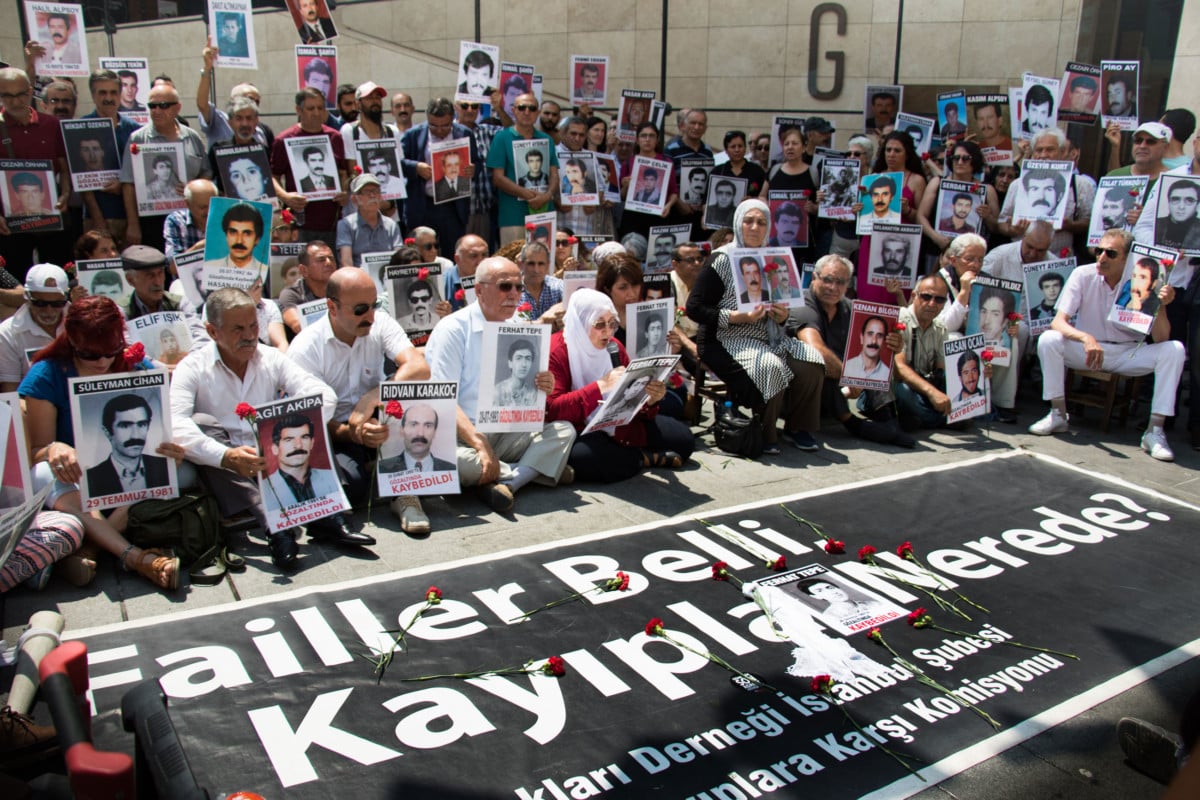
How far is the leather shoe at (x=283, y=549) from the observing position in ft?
14.7

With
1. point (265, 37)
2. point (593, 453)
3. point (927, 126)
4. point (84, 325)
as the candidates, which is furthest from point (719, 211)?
point (265, 37)

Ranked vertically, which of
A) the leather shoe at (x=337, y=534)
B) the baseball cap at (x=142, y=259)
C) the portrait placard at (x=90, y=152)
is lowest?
the leather shoe at (x=337, y=534)

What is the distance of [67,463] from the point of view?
4277mm

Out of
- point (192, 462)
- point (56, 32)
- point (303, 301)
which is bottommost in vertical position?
point (192, 462)

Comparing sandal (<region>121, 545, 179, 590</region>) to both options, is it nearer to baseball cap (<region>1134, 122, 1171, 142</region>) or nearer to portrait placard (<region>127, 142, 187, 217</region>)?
portrait placard (<region>127, 142, 187, 217</region>)

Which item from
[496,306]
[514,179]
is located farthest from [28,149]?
[496,306]

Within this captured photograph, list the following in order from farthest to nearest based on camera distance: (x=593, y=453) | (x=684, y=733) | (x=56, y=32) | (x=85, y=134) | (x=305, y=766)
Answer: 1. (x=56, y=32)
2. (x=85, y=134)
3. (x=593, y=453)
4. (x=684, y=733)
5. (x=305, y=766)

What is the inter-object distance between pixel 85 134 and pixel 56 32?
225cm

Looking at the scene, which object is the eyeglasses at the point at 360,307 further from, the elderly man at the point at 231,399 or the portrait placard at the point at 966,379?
the portrait placard at the point at 966,379

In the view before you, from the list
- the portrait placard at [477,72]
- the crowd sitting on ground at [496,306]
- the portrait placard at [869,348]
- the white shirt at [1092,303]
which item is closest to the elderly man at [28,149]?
the crowd sitting on ground at [496,306]

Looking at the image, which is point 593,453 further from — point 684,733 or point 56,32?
point 56,32

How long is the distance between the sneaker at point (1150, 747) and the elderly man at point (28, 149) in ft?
24.4

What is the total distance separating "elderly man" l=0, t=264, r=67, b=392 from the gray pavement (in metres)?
1.49

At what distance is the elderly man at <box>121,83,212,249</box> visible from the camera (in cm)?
708
